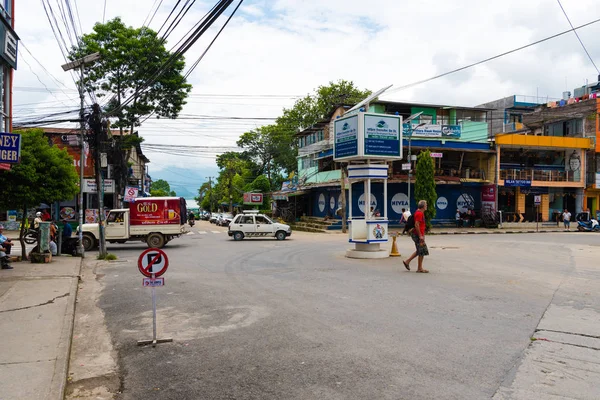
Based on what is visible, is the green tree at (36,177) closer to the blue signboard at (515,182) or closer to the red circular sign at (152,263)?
the red circular sign at (152,263)

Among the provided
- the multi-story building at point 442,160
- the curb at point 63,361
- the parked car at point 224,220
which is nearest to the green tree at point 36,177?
the curb at point 63,361

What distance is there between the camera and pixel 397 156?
17.1 meters

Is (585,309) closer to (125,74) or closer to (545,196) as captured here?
(125,74)

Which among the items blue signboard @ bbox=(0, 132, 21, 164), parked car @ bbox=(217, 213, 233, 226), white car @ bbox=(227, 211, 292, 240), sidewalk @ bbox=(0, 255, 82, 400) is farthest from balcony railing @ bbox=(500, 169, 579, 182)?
blue signboard @ bbox=(0, 132, 21, 164)

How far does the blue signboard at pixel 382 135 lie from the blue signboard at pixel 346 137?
399 mm

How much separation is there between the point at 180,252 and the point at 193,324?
43.1 ft

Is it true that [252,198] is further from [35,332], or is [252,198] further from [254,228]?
[35,332]

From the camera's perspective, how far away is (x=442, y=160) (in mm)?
39688

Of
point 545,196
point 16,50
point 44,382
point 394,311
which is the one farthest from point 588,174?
point 44,382

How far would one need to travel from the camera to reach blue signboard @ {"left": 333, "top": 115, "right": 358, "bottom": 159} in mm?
16797

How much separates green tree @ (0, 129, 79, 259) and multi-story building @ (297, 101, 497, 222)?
23.6 metres

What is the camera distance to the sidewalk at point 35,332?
5004mm

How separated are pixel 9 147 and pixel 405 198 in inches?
1228

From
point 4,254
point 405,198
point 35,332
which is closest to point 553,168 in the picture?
point 405,198
